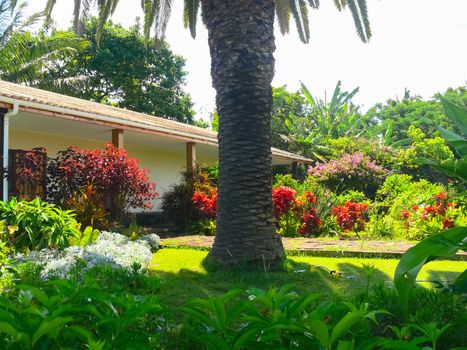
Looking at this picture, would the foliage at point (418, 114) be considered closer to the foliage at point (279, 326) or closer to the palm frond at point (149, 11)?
the palm frond at point (149, 11)

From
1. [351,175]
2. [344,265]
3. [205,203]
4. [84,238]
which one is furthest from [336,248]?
[351,175]

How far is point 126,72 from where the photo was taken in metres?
31.0

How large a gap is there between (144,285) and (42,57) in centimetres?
2368

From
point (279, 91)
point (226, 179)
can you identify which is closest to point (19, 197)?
point (226, 179)

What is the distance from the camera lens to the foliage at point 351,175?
2100cm

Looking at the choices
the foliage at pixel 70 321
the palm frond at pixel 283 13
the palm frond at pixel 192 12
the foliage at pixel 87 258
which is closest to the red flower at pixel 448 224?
the palm frond at pixel 283 13

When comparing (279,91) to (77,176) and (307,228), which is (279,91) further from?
(77,176)

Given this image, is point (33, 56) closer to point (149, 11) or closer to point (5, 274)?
point (149, 11)

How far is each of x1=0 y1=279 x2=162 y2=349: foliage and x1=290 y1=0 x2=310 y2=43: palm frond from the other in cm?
1063

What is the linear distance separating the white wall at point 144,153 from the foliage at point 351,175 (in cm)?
537

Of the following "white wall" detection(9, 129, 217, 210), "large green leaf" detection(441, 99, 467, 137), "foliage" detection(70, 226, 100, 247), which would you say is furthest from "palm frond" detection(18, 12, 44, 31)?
"large green leaf" detection(441, 99, 467, 137)

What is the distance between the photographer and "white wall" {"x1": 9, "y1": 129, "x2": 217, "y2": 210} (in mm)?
13805

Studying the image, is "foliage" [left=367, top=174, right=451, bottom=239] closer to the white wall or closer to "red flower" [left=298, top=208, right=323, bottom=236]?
"red flower" [left=298, top=208, right=323, bottom=236]

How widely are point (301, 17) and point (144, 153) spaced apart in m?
8.40
